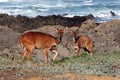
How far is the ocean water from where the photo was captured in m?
→ 49.8

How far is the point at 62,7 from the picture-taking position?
55.4 meters

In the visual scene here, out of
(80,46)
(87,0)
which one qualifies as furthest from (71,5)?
(80,46)

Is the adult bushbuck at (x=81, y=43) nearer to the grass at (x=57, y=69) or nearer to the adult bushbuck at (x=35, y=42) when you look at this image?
the adult bushbuck at (x=35, y=42)

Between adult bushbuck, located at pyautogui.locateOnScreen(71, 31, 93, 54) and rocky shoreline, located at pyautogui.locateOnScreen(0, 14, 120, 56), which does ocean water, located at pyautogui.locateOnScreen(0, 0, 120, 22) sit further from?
adult bushbuck, located at pyautogui.locateOnScreen(71, 31, 93, 54)

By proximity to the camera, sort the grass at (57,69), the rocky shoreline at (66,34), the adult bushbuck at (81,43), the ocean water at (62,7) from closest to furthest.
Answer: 1. the grass at (57,69)
2. the adult bushbuck at (81,43)
3. the rocky shoreline at (66,34)
4. the ocean water at (62,7)

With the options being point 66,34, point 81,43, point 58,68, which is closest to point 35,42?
point 58,68

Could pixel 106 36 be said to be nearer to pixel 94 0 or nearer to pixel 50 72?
pixel 50 72

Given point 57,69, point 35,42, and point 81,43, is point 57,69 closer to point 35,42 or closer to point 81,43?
point 35,42

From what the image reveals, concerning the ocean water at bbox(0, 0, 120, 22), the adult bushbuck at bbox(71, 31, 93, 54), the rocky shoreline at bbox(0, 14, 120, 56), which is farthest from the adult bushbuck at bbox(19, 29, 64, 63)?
the ocean water at bbox(0, 0, 120, 22)

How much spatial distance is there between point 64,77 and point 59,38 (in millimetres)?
6181

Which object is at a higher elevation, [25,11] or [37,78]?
[37,78]

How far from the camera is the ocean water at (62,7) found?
163ft

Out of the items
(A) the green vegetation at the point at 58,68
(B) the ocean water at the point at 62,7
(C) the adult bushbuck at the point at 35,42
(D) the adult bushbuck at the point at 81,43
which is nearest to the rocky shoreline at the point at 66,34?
(D) the adult bushbuck at the point at 81,43

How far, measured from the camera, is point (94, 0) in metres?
60.8
